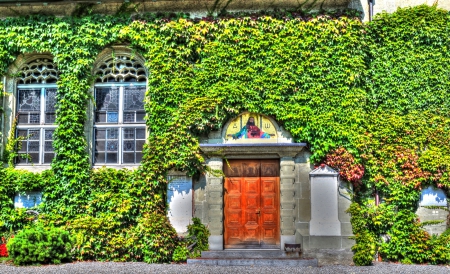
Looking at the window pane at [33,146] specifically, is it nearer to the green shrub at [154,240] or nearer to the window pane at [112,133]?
the window pane at [112,133]

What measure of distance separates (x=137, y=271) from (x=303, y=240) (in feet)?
12.9

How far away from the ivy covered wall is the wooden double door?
101cm

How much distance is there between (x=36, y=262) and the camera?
442 inches

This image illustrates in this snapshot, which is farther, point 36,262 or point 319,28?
point 319,28

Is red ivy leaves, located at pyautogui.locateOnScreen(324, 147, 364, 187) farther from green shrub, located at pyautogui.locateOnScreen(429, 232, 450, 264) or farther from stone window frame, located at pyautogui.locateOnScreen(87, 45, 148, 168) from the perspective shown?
stone window frame, located at pyautogui.locateOnScreen(87, 45, 148, 168)

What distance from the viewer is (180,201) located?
1258cm

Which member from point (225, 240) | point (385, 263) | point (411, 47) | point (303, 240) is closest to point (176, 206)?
point (225, 240)

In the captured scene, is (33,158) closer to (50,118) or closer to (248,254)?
(50,118)

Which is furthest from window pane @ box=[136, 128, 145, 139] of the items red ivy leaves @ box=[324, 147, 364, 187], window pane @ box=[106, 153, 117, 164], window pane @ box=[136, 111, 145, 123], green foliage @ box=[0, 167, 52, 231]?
red ivy leaves @ box=[324, 147, 364, 187]

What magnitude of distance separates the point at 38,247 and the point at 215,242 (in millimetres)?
3921

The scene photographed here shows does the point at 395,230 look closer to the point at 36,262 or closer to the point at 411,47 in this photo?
the point at 411,47

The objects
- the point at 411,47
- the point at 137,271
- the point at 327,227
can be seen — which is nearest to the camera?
the point at 137,271

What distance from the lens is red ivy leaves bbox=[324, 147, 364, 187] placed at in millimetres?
12188

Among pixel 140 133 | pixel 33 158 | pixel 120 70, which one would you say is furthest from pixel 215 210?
pixel 33 158
